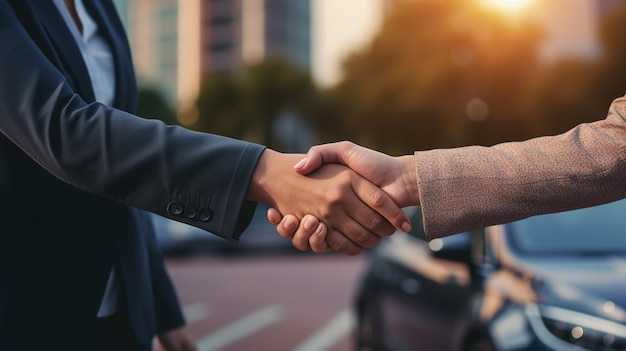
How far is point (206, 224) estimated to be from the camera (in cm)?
175

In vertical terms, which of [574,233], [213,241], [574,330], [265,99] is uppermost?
[574,330]

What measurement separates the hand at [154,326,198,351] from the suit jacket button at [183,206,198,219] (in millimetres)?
604

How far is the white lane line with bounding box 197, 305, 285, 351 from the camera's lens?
25.7ft

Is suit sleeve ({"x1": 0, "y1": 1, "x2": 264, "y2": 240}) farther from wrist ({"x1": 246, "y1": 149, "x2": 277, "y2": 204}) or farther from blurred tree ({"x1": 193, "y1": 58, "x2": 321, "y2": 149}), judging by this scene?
blurred tree ({"x1": 193, "y1": 58, "x2": 321, "y2": 149})

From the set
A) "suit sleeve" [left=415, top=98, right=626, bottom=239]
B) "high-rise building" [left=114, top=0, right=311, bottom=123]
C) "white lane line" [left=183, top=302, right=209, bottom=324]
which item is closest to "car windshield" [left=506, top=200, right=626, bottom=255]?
"suit sleeve" [left=415, top=98, right=626, bottom=239]

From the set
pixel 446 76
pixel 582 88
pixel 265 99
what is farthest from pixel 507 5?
pixel 265 99

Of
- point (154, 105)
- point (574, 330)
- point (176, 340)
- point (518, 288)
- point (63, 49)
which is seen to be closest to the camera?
point (63, 49)

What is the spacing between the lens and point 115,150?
5.62 ft

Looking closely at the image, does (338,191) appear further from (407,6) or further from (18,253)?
(407,6)

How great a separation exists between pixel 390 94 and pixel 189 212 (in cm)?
3267

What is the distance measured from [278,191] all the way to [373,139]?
33.8 metres

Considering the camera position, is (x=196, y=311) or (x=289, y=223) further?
(x=196, y=311)

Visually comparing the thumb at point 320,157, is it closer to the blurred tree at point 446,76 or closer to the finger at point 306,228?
the finger at point 306,228

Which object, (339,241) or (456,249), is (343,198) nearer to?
(339,241)
